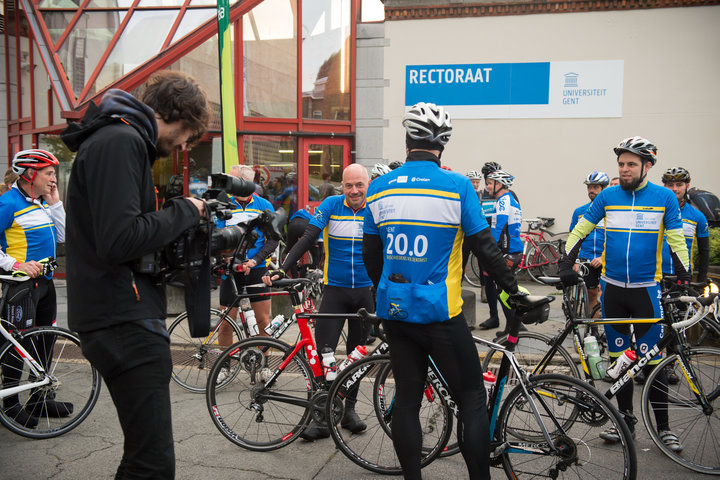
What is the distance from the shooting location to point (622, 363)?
399cm

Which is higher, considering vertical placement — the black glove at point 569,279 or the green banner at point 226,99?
the green banner at point 226,99

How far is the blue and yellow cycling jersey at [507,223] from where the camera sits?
24.9ft

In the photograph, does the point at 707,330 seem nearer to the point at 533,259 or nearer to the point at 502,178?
the point at 502,178

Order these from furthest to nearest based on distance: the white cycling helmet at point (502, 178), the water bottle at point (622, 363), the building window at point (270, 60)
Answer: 1. the building window at point (270, 60)
2. the white cycling helmet at point (502, 178)
3. the water bottle at point (622, 363)

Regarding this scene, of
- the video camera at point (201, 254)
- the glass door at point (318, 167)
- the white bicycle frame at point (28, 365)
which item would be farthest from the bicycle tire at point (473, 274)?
the video camera at point (201, 254)

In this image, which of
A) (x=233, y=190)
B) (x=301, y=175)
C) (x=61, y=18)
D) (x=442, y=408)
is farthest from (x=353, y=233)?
(x=61, y=18)

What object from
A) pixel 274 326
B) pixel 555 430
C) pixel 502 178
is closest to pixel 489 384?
pixel 555 430

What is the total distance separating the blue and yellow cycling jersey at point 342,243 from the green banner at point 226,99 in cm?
241

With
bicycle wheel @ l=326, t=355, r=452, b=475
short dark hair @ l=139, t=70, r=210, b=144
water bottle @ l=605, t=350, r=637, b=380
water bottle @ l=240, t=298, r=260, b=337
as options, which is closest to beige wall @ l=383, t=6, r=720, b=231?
water bottle @ l=240, t=298, r=260, b=337

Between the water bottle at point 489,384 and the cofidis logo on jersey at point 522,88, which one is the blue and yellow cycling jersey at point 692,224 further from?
the cofidis logo on jersey at point 522,88

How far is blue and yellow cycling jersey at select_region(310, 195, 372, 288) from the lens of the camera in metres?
4.55

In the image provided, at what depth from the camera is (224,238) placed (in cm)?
246

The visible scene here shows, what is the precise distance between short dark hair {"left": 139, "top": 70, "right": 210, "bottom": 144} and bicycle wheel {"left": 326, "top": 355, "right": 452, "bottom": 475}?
78.4 inches

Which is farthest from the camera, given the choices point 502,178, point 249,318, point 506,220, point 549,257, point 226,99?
point 549,257
